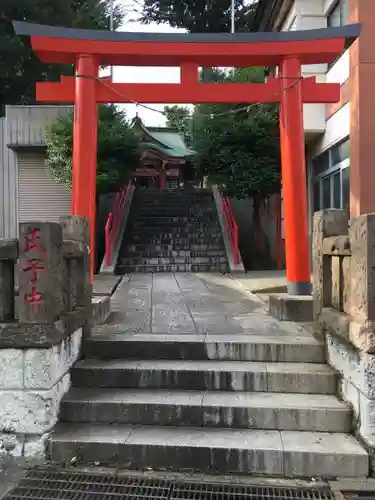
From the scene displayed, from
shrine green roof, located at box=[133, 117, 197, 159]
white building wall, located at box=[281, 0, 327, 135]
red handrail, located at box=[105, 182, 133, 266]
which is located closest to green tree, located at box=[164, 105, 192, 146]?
shrine green roof, located at box=[133, 117, 197, 159]

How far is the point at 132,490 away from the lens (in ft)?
11.0

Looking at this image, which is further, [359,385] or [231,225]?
[231,225]

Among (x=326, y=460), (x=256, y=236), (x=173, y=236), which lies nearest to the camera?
(x=326, y=460)

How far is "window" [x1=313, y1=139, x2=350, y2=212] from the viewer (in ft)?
31.9

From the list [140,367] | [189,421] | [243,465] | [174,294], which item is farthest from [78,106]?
[243,465]

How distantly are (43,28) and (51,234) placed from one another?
4659 mm

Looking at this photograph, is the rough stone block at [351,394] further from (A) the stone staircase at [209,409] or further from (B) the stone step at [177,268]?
(B) the stone step at [177,268]

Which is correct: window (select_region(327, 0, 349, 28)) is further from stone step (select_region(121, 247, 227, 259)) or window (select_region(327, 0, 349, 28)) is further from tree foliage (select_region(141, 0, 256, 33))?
tree foliage (select_region(141, 0, 256, 33))

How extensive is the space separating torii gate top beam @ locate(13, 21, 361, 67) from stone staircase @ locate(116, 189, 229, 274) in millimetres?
6264

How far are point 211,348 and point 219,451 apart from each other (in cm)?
119

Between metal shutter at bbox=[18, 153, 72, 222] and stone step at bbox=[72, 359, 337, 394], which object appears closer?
stone step at bbox=[72, 359, 337, 394]

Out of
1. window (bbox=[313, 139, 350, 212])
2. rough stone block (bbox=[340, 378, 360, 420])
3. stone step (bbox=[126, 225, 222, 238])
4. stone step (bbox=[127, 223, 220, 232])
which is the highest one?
window (bbox=[313, 139, 350, 212])

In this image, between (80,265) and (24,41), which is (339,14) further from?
(24,41)

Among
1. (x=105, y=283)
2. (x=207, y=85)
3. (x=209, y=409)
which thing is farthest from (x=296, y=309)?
(x=105, y=283)
